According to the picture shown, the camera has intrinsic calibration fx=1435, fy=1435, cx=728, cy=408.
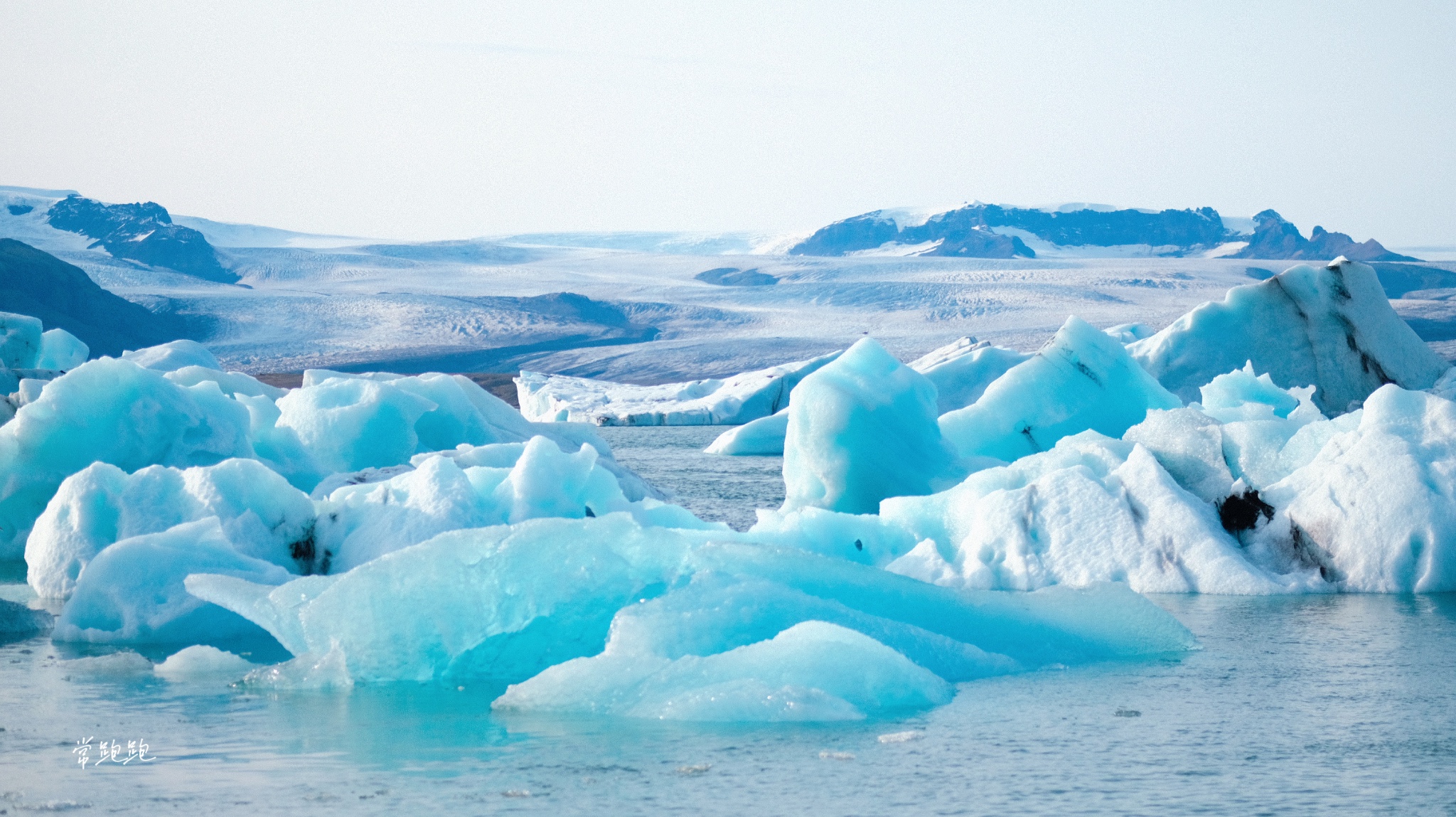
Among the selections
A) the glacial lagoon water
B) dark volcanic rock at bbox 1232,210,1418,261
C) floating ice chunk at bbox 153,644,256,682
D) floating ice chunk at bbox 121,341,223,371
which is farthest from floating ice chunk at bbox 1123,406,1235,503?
dark volcanic rock at bbox 1232,210,1418,261

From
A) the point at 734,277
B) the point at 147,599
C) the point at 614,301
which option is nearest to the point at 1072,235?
the point at 734,277

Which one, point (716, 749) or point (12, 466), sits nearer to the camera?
point (716, 749)

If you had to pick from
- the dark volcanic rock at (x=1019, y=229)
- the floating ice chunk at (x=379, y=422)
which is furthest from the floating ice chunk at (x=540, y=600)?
the dark volcanic rock at (x=1019, y=229)

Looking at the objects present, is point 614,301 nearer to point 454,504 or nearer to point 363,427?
point 363,427

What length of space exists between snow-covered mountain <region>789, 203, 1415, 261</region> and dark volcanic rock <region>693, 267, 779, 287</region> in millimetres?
26890

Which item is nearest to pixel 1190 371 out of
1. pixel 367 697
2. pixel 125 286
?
pixel 367 697

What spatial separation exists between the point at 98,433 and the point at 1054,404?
6368 millimetres

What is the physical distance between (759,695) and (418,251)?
2411 inches

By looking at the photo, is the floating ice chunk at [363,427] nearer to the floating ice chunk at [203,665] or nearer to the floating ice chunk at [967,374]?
the floating ice chunk at [203,665]

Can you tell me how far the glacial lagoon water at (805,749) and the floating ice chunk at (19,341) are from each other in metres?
12.8

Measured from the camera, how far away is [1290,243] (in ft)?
300

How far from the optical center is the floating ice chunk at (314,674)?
15.4 ft

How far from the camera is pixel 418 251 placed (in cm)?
6322

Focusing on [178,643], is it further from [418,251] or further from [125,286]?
[418,251]
